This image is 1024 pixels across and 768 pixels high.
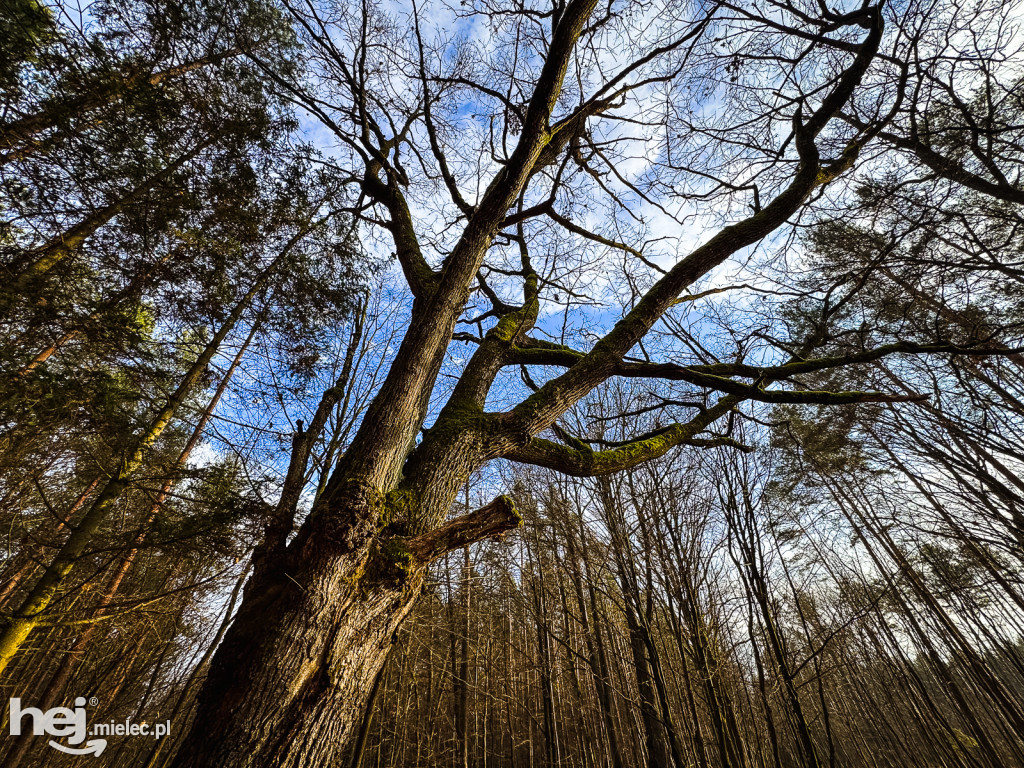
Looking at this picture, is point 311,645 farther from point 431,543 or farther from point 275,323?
point 275,323

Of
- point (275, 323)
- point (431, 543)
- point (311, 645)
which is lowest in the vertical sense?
point (311, 645)

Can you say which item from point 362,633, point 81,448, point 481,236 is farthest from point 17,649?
point 481,236

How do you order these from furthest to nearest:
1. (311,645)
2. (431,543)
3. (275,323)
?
(275,323) → (431,543) → (311,645)

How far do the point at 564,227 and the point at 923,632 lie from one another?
15109 millimetres

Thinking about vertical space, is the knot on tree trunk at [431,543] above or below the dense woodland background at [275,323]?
below

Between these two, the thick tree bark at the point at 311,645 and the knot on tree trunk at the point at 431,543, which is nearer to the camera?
the thick tree bark at the point at 311,645

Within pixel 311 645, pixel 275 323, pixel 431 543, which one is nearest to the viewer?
pixel 311 645

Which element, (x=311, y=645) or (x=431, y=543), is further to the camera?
(x=431, y=543)

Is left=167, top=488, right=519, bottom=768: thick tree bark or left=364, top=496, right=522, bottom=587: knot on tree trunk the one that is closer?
left=167, top=488, right=519, bottom=768: thick tree bark

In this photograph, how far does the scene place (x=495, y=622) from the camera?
35.9 feet

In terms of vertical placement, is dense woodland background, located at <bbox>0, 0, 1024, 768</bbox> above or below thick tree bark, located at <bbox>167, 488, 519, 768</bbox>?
above

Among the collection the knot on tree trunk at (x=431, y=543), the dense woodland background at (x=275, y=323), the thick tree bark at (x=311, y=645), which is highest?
the dense woodland background at (x=275, y=323)

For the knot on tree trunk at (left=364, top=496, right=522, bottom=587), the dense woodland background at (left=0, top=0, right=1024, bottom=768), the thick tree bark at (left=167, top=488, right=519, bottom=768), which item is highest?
the dense woodland background at (left=0, top=0, right=1024, bottom=768)

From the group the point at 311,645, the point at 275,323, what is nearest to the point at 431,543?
the point at 311,645
